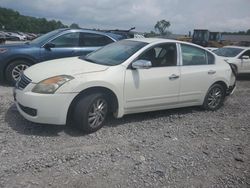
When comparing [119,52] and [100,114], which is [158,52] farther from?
[100,114]

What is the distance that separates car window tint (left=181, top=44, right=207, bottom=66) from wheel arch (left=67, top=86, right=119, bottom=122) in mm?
1741

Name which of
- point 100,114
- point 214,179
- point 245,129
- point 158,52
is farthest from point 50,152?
point 245,129

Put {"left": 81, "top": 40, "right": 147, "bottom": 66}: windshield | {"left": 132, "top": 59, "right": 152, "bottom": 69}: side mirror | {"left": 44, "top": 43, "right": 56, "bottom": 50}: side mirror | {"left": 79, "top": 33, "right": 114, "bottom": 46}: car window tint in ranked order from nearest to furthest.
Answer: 1. {"left": 132, "top": 59, "right": 152, "bottom": 69}: side mirror
2. {"left": 81, "top": 40, "right": 147, "bottom": 66}: windshield
3. {"left": 44, "top": 43, "right": 56, "bottom": 50}: side mirror
4. {"left": 79, "top": 33, "right": 114, "bottom": 46}: car window tint

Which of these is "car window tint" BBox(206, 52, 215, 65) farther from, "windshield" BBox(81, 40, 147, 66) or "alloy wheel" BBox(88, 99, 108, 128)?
"alloy wheel" BBox(88, 99, 108, 128)

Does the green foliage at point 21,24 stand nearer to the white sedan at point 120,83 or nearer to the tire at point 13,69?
the tire at point 13,69

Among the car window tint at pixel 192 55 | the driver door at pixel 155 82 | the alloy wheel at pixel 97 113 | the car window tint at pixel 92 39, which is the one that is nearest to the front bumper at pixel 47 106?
the alloy wheel at pixel 97 113

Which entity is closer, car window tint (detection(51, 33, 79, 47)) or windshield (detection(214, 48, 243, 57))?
car window tint (detection(51, 33, 79, 47))

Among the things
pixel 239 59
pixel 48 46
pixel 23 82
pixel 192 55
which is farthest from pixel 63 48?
pixel 239 59

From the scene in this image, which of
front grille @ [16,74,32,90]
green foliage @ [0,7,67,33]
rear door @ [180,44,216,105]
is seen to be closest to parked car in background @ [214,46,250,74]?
rear door @ [180,44,216,105]

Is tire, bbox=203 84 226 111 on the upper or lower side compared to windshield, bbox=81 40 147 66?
lower

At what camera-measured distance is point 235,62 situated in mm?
11914

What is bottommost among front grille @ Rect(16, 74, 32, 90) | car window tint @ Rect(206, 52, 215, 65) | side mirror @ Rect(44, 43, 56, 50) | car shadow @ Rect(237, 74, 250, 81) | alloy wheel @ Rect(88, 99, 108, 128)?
alloy wheel @ Rect(88, 99, 108, 128)

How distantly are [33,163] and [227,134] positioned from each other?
11.2ft

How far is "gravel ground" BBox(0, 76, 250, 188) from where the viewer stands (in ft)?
11.5
